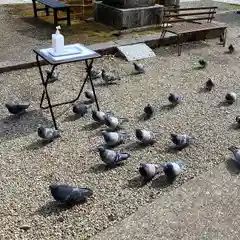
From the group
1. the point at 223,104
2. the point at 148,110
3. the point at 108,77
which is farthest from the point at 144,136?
the point at 108,77

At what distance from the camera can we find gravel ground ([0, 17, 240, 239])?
10.1 ft

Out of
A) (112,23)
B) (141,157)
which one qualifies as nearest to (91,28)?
(112,23)

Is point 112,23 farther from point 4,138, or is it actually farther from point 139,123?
point 4,138

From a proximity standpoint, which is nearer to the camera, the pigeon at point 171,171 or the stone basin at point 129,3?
the pigeon at point 171,171

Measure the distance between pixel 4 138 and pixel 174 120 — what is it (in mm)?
2088

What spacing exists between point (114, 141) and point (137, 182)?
0.62m

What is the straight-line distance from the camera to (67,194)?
3.08 meters

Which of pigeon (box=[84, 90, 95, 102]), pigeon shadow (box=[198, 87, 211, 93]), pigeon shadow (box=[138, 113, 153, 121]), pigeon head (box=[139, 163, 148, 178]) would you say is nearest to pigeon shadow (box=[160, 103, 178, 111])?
pigeon shadow (box=[138, 113, 153, 121])

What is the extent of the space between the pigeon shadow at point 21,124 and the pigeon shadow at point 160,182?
1.64 meters

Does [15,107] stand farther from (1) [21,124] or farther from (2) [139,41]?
(2) [139,41]

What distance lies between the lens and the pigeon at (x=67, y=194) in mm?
3070

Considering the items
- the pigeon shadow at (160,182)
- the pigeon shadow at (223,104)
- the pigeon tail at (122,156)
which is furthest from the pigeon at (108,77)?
the pigeon shadow at (160,182)

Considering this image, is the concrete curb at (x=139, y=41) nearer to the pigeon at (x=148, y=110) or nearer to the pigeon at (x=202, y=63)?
the pigeon at (x=202, y=63)

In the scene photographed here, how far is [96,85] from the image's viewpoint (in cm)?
574
